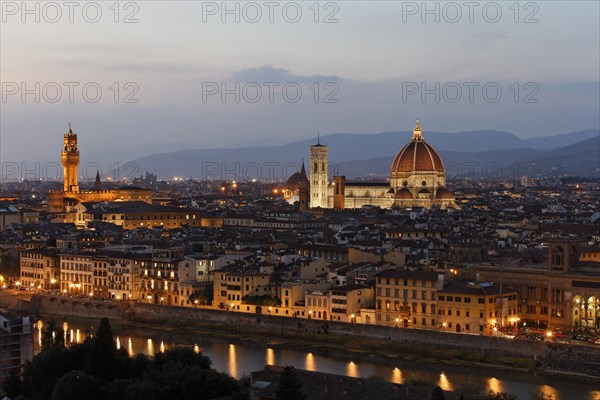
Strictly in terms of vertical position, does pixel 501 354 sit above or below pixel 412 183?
below

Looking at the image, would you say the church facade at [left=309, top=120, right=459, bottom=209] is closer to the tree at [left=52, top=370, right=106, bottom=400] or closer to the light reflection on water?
the light reflection on water

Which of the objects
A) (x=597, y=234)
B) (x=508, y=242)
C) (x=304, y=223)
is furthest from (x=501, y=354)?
(x=304, y=223)

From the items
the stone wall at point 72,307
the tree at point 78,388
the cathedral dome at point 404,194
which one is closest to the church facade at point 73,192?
the cathedral dome at point 404,194

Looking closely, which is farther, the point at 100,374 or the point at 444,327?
the point at 444,327

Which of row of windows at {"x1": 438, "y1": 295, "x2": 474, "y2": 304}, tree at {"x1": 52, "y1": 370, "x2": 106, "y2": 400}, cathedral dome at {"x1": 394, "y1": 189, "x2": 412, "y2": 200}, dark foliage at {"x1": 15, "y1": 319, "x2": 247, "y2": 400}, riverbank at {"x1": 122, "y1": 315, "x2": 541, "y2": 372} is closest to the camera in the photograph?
tree at {"x1": 52, "y1": 370, "x2": 106, "y2": 400}

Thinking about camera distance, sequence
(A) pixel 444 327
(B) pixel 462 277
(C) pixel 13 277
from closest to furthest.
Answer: (A) pixel 444 327 → (B) pixel 462 277 → (C) pixel 13 277

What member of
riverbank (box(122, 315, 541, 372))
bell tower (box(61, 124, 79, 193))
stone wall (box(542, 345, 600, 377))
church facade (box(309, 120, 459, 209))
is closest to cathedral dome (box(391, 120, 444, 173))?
church facade (box(309, 120, 459, 209))

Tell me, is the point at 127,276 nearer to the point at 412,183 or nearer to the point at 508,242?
the point at 508,242
